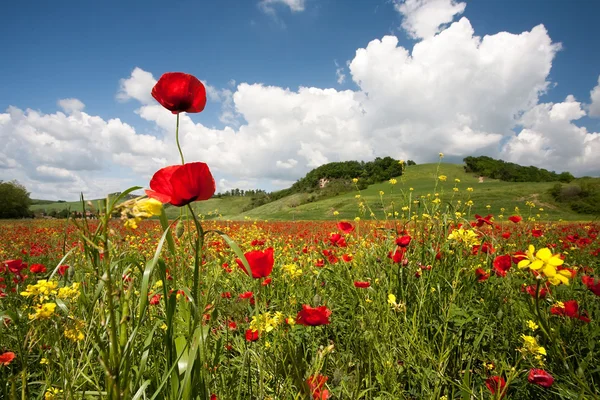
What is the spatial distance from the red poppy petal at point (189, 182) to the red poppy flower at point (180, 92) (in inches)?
12.0

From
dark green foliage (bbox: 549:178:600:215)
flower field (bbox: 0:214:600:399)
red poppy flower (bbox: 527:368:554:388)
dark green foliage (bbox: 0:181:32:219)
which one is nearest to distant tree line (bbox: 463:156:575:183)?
dark green foliage (bbox: 549:178:600:215)

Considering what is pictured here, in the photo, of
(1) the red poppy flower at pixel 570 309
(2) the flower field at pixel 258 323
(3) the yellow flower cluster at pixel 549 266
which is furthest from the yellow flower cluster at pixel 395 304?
(1) the red poppy flower at pixel 570 309

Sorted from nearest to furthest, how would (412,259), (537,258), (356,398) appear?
1. (537,258)
2. (356,398)
3. (412,259)

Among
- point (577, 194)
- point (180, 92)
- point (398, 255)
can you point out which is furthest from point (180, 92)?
point (577, 194)

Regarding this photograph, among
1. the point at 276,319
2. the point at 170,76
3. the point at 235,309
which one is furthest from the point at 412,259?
the point at 170,76

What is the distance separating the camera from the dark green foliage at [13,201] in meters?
38.4

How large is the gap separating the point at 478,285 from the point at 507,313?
0.42 metres

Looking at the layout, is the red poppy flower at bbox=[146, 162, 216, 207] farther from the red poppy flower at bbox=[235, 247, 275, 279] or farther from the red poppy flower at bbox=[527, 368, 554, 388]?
the red poppy flower at bbox=[527, 368, 554, 388]

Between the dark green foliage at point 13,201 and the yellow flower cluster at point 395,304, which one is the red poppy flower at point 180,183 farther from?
the dark green foliage at point 13,201

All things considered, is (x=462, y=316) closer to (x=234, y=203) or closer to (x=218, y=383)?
(x=218, y=383)

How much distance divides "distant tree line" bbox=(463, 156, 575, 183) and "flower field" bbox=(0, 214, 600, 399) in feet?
201

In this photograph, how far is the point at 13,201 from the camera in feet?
130

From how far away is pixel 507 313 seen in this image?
2.20m

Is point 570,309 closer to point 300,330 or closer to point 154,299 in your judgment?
point 300,330
